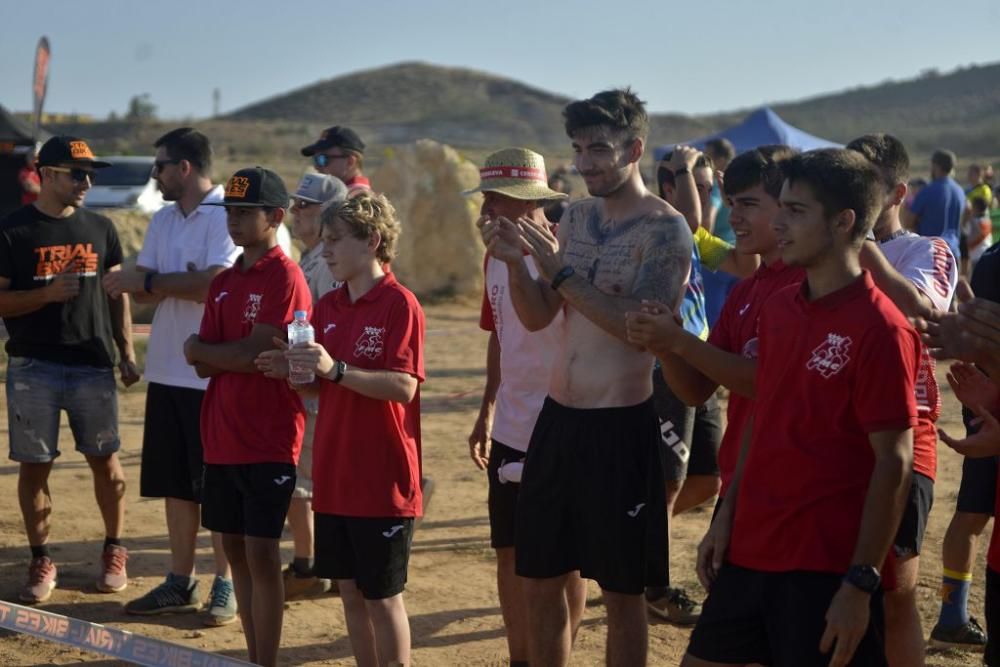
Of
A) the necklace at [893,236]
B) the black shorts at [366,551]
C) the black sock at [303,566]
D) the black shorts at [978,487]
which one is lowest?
the black sock at [303,566]

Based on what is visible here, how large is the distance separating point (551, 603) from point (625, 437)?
69cm

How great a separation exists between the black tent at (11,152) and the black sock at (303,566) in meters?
15.2

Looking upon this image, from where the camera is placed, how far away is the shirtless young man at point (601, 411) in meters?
4.55

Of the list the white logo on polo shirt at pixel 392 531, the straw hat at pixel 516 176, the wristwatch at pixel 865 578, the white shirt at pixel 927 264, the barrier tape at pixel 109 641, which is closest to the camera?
the wristwatch at pixel 865 578

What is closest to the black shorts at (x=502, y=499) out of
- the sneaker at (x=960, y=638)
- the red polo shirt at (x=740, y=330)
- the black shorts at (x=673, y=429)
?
the black shorts at (x=673, y=429)

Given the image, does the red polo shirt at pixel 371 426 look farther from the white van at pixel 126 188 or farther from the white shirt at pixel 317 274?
the white van at pixel 126 188

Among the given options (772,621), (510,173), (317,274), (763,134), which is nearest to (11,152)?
(763,134)

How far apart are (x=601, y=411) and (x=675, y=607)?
2309mm

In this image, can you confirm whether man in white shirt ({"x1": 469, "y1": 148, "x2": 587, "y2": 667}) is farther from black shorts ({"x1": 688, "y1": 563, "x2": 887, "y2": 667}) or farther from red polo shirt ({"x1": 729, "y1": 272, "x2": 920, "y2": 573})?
red polo shirt ({"x1": 729, "y1": 272, "x2": 920, "y2": 573})

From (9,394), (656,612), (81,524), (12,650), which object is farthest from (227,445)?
(81,524)

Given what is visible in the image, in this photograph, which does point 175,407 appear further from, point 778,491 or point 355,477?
point 778,491

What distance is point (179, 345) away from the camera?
260 inches

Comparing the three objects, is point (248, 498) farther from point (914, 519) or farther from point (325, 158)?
point (325, 158)

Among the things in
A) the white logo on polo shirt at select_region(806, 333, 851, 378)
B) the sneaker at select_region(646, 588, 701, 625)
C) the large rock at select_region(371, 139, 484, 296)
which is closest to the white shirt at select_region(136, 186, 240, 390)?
the sneaker at select_region(646, 588, 701, 625)
